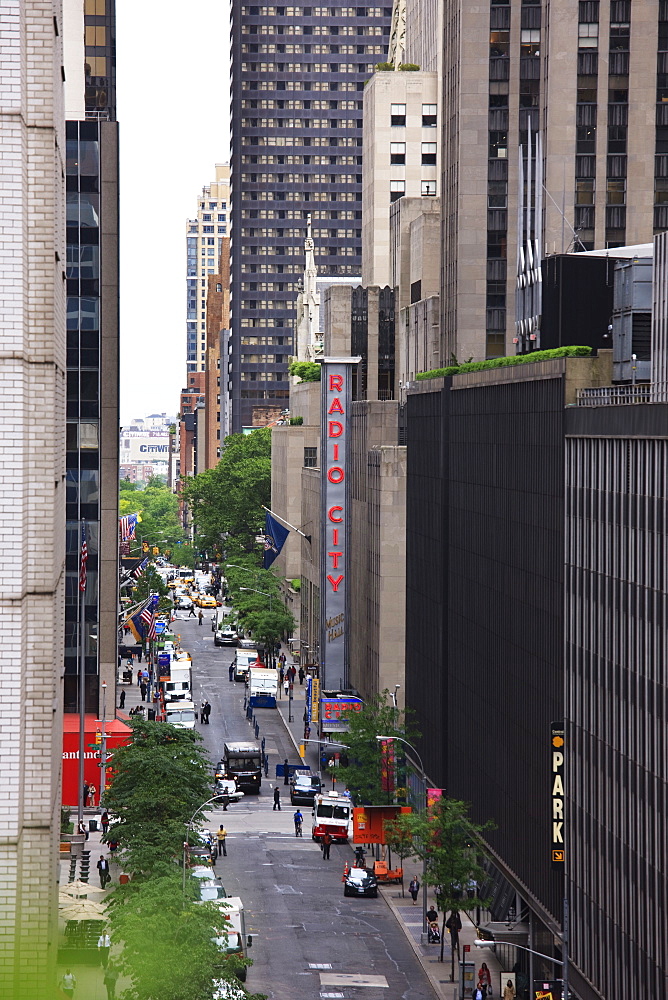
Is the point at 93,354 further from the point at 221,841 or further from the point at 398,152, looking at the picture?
the point at 398,152

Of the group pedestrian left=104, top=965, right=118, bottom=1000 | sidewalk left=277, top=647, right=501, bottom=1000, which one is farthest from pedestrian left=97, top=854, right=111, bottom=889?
pedestrian left=104, top=965, right=118, bottom=1000

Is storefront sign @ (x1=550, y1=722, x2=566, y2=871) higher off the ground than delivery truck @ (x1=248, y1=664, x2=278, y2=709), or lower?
higher

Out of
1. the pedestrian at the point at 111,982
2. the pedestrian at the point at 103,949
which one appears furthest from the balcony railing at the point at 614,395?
the pedestrian at the point at 103,949

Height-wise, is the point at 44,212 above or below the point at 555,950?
above

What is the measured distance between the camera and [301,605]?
470 feet

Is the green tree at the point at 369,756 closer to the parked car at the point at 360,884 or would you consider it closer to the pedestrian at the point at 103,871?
the parked car at the point at 360,884

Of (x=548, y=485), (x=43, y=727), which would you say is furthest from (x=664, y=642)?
(x=43, y=727)

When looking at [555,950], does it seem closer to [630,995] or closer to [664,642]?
[630,995]

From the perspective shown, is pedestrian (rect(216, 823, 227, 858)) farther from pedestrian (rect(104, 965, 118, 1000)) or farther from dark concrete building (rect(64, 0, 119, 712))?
pedestrian (rect(104, 965, 118, 1000))

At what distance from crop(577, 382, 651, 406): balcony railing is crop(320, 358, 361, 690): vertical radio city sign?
5625 cm

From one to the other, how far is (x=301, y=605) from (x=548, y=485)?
9712 cm

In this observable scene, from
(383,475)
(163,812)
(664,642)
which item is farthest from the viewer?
(383,475)

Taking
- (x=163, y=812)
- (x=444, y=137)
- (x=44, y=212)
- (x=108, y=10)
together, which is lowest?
(x=163, y=812)

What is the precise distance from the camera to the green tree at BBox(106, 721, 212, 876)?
5575 cm
